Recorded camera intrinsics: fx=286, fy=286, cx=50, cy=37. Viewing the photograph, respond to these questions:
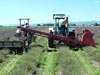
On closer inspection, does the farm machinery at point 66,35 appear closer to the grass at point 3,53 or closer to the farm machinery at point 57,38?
the farm machinery at point 57,38

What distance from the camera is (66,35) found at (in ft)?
62.8

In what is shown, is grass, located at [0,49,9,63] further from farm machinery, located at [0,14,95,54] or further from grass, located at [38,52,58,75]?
grass, located at [38,52,58,75]

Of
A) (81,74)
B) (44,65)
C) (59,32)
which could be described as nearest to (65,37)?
(59,32)

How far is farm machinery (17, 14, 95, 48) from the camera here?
1825 centimetres

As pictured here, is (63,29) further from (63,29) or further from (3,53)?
(3,53)

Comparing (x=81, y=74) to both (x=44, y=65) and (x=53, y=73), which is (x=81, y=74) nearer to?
(x=53, y=73)

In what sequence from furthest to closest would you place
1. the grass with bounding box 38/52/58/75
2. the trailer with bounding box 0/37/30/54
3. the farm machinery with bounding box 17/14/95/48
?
the farm machinery with bounding box 17/14/95/48 → the trailer with bounding box 0/37/30/54 → the grass with bounding box 38/52/58/75

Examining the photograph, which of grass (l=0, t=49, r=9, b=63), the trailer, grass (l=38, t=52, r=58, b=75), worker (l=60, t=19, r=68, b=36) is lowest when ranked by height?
grass (l=38, t=52, r=58, b=75)

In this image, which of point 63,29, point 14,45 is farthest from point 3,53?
point 63,29

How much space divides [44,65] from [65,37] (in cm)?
628

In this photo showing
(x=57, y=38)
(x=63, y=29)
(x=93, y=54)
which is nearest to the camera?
(x=93, y=54)

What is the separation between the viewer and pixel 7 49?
54.4 ft

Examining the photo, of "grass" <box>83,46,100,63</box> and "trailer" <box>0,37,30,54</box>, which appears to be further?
"trailer" <box>0,37,30,54</box>

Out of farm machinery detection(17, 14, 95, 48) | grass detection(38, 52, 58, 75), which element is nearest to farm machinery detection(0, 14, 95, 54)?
farm machinery detection(17, 14, 95, 48)
